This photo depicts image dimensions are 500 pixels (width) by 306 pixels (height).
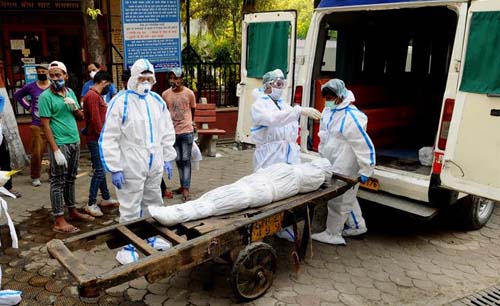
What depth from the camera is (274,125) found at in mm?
4160

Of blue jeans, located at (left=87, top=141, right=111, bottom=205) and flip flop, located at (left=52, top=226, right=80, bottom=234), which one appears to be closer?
flip flop, located at (left=52, top=226, right=80, bottom=234)

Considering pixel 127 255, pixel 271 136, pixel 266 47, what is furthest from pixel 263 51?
pixel 127 255

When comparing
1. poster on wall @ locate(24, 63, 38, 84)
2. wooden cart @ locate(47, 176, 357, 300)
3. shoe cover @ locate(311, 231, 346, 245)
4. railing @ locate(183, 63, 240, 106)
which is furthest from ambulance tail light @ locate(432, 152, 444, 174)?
poster on wall @ locate(24, 63, 38, 84)

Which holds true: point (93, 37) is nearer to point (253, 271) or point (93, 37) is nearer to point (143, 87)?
point (143, 87)

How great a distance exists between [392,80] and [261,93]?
3733mm

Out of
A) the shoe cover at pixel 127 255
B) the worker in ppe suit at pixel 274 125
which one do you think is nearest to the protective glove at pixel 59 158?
the shoe cover at pixel 127 255

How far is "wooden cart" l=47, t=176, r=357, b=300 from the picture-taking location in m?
2.60

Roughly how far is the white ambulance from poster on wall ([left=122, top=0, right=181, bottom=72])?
2.19m

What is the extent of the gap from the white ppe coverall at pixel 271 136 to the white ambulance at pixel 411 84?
30.2 inches

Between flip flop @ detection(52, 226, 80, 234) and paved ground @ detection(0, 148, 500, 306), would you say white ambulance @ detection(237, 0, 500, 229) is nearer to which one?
paved ground @ detection(0, 148, 500, 306)

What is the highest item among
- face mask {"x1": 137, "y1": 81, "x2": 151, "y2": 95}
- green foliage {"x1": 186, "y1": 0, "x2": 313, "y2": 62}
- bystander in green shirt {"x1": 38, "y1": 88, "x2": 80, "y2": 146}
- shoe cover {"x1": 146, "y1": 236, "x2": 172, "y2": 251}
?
green foliage {"x1": 186, "y1": 0, "x2": 313, "y2": 62}

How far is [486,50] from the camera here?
3521 millimetres

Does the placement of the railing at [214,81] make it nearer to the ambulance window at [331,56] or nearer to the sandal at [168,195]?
the ambulance window at [331,56]

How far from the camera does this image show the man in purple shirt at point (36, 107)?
18.3 feet
